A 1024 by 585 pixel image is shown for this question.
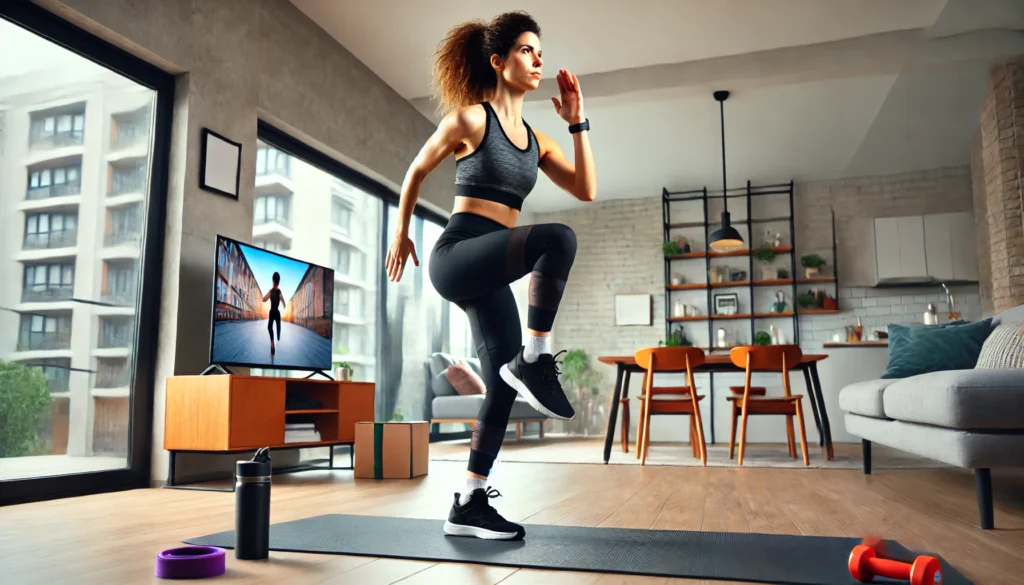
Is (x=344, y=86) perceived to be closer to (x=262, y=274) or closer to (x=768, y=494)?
(x=262, y=274)

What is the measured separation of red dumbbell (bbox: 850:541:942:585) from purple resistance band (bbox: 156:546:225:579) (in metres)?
1.34

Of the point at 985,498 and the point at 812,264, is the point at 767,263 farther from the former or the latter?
the point at 985,498

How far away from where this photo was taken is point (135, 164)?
4.03 meters

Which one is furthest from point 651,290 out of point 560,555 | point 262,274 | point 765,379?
point 560,555

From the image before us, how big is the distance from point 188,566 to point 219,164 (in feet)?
10.5

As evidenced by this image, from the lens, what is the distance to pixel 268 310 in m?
4.36

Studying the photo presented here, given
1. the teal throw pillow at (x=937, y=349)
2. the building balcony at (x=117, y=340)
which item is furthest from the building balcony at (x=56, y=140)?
the teal throw pillow at (x=937, y=349)

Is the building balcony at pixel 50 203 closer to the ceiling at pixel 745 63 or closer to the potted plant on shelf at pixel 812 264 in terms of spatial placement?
the ceiling at pixel 745 63

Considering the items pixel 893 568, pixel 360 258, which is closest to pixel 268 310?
pixel 360 258

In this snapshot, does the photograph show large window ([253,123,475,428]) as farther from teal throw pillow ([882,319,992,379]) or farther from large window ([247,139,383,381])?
teal throw pillow ([882,319,992,379])

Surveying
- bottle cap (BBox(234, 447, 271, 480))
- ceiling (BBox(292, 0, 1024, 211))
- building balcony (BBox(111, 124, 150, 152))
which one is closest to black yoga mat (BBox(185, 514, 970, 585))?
bottle cap (BBox(234, 447, 271, 480))

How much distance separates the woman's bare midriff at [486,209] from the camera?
201cm

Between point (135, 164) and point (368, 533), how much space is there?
2764 millimetres

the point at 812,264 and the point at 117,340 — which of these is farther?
the point at 812,264
